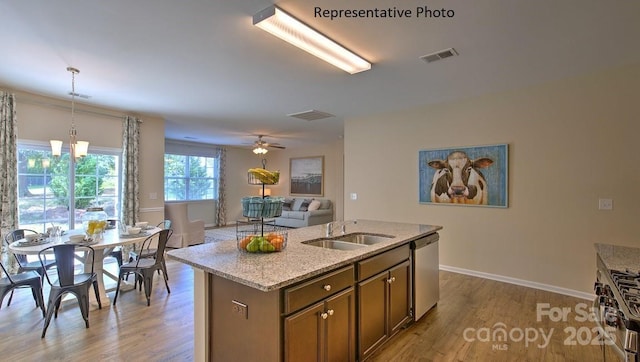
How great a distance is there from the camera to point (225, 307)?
1879mm

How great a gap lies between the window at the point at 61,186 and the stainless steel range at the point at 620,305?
6210 millimetres

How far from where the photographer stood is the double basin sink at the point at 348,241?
2.64 metres

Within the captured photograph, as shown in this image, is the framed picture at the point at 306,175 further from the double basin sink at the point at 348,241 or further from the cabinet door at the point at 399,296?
the cabinet door at the point at 399,296

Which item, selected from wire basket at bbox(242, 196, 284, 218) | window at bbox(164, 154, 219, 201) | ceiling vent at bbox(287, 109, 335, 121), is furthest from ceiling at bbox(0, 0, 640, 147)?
window at bbox(164, 154, 219, 201)

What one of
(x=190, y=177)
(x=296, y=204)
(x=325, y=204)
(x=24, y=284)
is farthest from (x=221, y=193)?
(x=24, y=284)

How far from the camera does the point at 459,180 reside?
448 cm

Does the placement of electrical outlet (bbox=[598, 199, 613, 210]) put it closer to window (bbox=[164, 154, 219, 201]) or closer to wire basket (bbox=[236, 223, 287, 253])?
wire basket (bbox=[236, 223, 287, 253])

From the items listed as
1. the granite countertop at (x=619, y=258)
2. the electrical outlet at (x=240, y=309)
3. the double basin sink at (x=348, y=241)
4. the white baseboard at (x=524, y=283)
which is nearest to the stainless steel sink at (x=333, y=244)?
the double basin sink at (x=348, y=241)

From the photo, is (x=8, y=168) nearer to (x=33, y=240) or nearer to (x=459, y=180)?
(x=33, y=240)

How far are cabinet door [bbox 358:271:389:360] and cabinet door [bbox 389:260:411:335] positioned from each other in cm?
10

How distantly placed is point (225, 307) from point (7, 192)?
424 cm

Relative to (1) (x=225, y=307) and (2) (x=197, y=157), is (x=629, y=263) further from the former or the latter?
(2) (x=197, y=157)

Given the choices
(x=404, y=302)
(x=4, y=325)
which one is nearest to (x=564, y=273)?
(x=404, y=302)

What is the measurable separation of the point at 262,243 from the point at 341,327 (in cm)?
78
